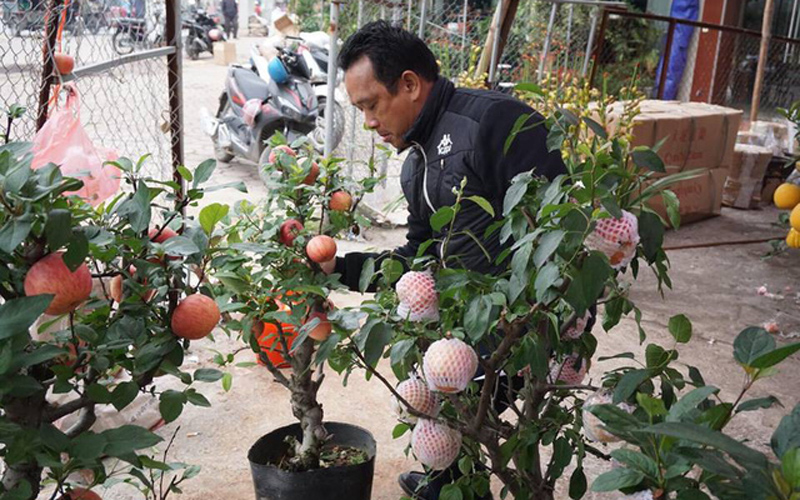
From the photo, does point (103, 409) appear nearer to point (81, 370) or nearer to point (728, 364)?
point (81, 370)

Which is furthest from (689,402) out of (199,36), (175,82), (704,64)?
(199,36)

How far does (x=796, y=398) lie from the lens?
12.0 ft

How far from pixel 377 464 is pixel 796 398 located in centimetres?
203

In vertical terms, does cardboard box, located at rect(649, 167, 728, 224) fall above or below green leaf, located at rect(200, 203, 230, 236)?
below

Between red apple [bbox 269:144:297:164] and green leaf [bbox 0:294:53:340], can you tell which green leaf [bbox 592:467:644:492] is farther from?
red apple [bbox 269:144:297:164]

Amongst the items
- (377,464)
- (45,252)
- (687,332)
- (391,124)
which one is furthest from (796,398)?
(45,252)

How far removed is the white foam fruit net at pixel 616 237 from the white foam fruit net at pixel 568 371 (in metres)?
0.46

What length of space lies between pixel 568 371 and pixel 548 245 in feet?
2.42

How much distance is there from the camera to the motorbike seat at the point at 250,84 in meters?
6.96

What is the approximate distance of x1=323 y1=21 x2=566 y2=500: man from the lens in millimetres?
2133

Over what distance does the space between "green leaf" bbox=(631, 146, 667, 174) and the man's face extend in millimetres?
1076

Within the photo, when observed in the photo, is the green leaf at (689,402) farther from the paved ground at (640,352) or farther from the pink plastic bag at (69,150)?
the pink plastic bag at (69,150)

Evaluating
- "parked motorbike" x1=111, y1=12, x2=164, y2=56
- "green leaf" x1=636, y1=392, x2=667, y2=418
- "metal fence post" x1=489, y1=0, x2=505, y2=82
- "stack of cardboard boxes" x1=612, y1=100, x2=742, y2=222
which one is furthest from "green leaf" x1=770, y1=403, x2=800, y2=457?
"stack of cardboard boxes" x1=612, y1=100, x2=742, y2=222

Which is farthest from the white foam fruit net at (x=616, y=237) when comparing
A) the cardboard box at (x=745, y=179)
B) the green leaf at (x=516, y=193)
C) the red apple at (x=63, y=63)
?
the cardboard box at (x=745, y=179)
